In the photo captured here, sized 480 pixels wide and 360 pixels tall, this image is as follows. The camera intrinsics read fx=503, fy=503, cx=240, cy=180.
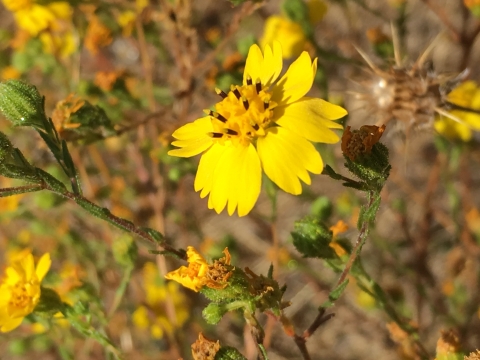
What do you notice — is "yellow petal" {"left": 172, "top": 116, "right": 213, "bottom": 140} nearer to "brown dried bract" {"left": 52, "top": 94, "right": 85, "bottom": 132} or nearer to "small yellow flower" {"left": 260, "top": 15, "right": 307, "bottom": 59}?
"brown dried bract" {"left": 52, "top": 94, "right": 85, "bottom": 132}

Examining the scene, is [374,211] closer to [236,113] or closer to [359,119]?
[236,113]

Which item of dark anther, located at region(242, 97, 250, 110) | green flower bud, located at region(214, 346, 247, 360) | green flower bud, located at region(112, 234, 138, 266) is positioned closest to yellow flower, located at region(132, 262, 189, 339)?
green flower bud, located at region(112, 234, 138, 266)

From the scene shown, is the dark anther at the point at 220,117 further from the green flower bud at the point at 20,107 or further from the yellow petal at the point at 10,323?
the yellow petal at the point at 10,323

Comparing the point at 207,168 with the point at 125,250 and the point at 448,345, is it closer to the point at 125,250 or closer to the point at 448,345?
the point at 125,250

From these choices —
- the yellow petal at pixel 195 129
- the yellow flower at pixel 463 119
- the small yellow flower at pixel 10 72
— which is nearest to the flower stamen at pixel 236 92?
the yellow petal at pixel 195 129

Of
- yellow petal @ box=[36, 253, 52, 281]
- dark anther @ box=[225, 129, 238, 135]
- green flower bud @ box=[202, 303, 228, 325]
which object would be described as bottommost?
yellow petal @ box=[36, 253, 52, 281]

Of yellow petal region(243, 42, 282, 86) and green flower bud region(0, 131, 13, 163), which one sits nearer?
green flower bud region(0, 131, 13, 163)

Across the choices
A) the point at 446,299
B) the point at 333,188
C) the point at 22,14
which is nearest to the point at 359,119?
the point at 333,188

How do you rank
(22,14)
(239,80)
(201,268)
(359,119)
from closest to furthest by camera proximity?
(201,268) → (239,80) → (22,14) → (359,119)

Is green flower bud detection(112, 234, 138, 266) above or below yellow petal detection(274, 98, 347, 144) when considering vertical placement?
below
